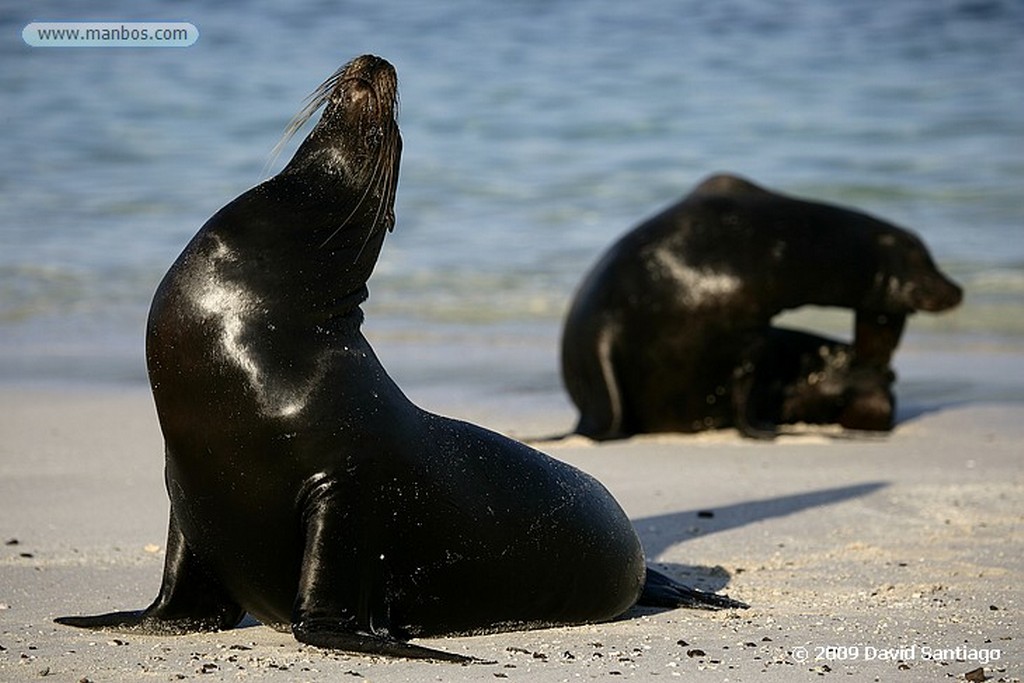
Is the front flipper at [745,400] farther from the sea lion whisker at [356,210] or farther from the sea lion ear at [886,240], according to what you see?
the sea lion whisker at [356,210]

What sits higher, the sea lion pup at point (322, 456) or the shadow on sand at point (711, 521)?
the sea lion pup at point (322, 456)

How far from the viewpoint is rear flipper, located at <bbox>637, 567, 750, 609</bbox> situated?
17.4 feet

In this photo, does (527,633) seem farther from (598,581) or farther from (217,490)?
(217,490)

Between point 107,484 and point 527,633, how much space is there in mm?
2979

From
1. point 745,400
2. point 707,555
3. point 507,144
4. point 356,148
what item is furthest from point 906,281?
point 507,144

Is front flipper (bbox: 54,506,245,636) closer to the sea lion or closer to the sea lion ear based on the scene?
the sea lion

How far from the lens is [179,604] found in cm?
477

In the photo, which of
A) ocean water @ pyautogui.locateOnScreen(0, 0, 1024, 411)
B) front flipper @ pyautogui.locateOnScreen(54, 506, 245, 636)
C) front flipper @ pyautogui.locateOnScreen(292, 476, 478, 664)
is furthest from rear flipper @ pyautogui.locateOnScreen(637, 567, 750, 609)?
ocean water @ pyautogui.locateOnScreen(0, 0, 1024, 411)

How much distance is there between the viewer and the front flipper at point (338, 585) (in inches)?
172

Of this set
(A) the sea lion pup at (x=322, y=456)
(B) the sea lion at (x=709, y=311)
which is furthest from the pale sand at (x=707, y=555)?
(B) the sea lion at (x=709, y=311)

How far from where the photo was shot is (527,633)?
496 centimetres

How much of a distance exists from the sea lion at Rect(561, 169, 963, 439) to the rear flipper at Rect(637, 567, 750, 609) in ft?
12.8

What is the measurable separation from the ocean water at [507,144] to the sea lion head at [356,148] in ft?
18.8

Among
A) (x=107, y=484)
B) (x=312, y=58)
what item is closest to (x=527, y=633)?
(x=107, y=484)
